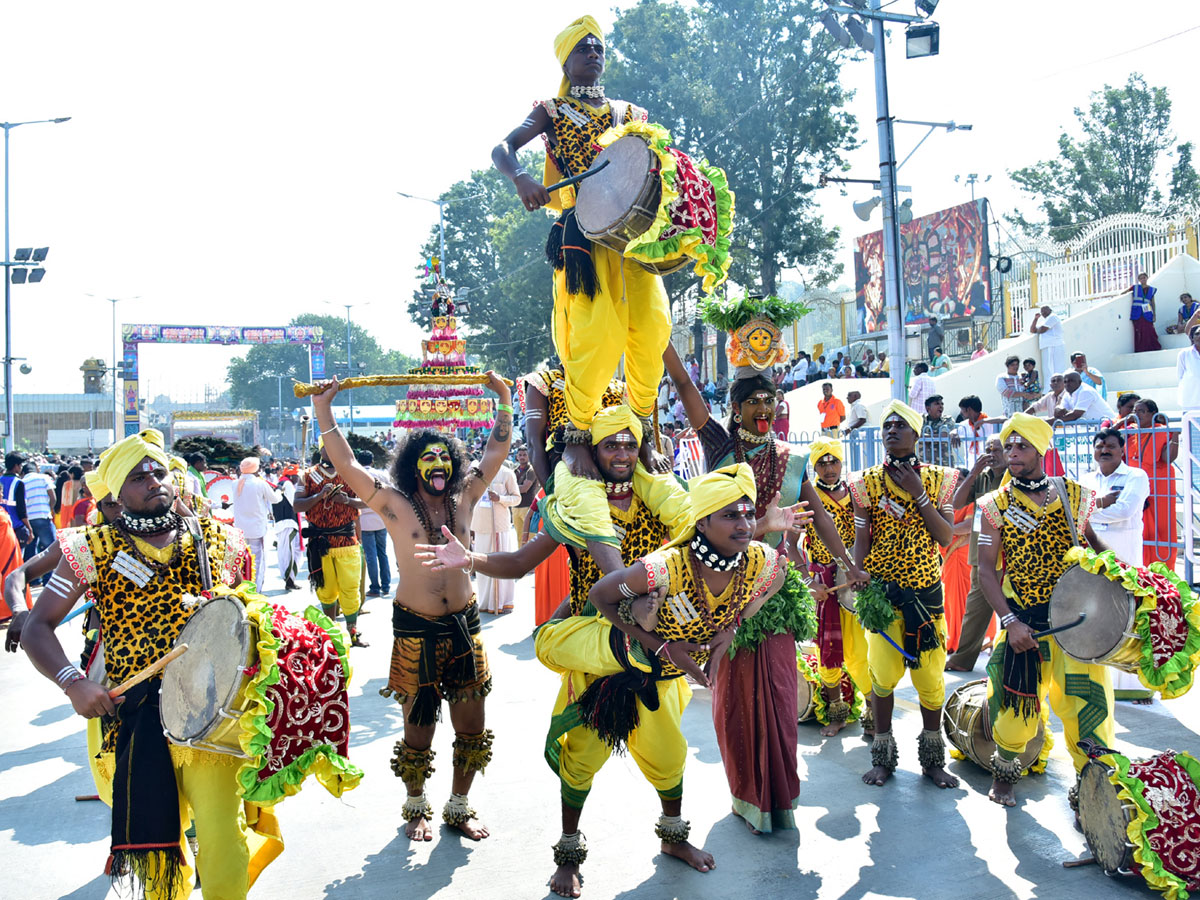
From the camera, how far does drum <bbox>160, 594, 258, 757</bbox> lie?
345 centimetres

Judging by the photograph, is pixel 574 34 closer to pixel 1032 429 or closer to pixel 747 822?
pixel 1032 429

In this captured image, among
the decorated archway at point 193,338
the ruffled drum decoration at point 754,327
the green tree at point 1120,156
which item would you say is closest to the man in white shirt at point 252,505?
Result: the ruffled drum decoration at point 754,327

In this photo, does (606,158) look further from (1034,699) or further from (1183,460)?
(1183,460)

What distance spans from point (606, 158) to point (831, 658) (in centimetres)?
391

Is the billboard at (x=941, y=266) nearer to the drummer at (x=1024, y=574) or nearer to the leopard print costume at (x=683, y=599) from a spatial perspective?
the drummer at (x=1024, y=574)

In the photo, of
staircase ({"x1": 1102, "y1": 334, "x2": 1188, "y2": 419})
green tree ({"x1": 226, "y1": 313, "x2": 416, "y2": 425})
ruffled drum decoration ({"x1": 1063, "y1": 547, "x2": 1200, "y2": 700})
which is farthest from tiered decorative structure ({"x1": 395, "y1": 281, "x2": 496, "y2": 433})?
green tree ({"x1": 226, "y1": 313, "x2": 416, "y2": 425})

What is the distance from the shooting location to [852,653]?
6672 millimetres

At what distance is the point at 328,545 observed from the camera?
31.6 feet

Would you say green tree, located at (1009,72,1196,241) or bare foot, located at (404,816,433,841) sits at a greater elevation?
green tree, located at (1009,72,1196,241)

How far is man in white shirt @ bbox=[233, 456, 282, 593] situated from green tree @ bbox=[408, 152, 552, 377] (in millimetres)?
23301

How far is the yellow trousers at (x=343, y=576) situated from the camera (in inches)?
379

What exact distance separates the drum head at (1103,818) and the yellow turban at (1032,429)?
1.64m

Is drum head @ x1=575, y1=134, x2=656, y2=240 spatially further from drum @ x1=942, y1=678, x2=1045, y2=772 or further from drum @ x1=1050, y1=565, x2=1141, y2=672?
drum @ x1=942, y1=678, x2=1045, y2=772

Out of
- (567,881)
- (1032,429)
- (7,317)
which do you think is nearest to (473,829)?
(567,881)
